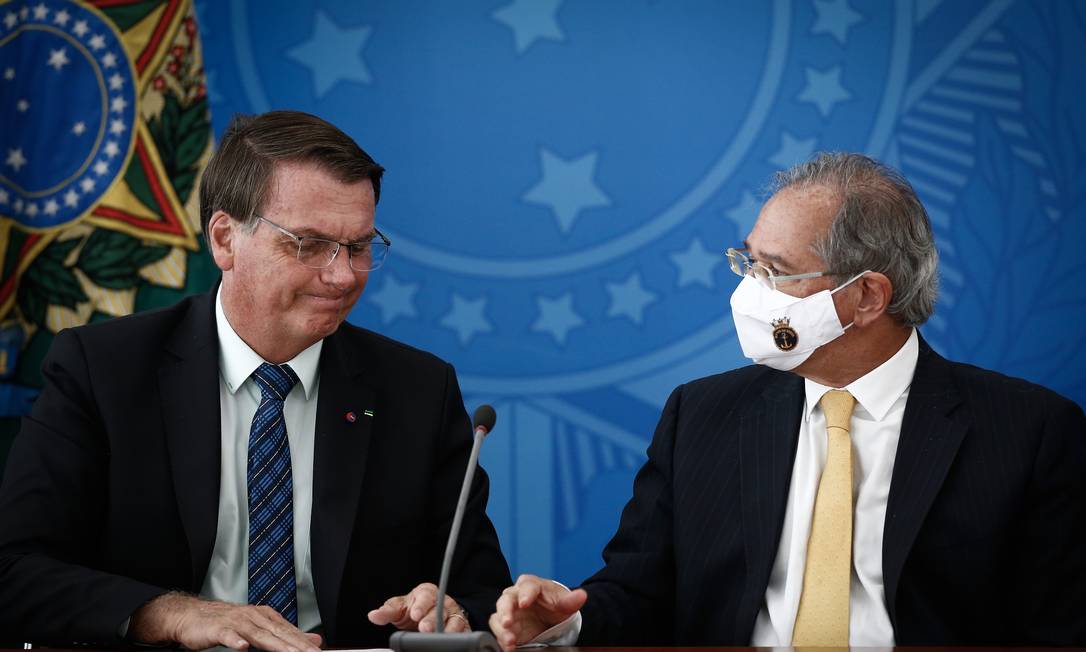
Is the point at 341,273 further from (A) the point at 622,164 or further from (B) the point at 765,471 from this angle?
(A) the point at 622,164

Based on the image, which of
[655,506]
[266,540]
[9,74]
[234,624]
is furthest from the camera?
[9,74]

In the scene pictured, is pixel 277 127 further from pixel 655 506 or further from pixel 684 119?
pixel 684 119

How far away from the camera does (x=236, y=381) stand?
2670 millimetres

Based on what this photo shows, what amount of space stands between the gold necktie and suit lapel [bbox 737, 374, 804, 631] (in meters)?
0.08

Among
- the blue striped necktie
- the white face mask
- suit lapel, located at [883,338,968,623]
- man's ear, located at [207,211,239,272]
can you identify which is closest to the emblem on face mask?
the white face mask

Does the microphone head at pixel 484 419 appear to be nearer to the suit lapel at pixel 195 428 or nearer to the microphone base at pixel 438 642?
the microphone base at pixel 438 642

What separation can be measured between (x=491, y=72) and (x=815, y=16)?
114cm

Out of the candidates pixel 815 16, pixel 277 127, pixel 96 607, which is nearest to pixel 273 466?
pixel 96 607

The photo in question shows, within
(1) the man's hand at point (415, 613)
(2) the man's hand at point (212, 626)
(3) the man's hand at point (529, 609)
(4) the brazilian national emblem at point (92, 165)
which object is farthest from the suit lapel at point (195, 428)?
(4) the brazilian national emblem at point (92, 165)

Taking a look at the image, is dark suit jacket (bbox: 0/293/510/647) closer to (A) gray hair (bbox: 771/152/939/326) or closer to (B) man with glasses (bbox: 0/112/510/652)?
(B) man with glasses (bbox: 0/112/510/652)

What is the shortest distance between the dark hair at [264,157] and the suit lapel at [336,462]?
42 cm

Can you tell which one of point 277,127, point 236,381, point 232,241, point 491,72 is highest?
point 491,72

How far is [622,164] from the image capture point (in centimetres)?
401

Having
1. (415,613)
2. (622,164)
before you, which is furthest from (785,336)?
(622,164)
